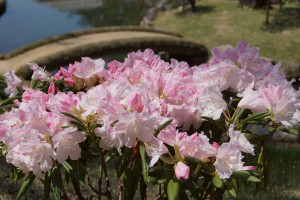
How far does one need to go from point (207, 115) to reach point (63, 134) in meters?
0.91

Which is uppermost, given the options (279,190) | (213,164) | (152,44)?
(213,164)

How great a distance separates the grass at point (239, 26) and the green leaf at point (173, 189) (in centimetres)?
2329

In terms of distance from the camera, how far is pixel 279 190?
773 centimetres

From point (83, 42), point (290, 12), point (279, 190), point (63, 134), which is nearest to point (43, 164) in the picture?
point (63, 134)

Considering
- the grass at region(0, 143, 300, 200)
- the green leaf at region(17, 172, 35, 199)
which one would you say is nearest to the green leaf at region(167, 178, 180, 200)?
the green leaf at region(17, 172, 35, 199)

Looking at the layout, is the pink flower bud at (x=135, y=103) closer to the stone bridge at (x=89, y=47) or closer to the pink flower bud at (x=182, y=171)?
the pink flower bud at (x=182, y=171)

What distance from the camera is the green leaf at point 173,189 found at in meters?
2.96

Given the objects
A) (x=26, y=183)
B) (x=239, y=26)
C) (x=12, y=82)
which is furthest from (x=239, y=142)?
(x=239, y=26)

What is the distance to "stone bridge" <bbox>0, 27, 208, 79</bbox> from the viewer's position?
60.4ft

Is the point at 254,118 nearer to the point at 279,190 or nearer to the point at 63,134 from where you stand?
the point at 63,134

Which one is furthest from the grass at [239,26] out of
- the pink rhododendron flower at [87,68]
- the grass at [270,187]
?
the pink rhododendron flower at [87,68]

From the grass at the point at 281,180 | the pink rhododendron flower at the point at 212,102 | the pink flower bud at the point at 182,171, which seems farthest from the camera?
the grass at the point at 281,180

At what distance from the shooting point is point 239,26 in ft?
96.5

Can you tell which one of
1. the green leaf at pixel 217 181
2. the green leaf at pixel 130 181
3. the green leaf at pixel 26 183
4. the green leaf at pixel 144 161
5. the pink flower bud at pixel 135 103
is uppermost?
the pink flower bud at pixel 135 103
